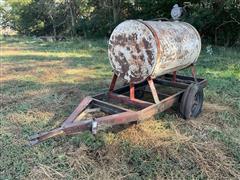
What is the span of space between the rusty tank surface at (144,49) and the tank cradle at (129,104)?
0.16 meters

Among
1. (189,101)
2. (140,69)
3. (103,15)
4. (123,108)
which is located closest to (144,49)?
(140,69)

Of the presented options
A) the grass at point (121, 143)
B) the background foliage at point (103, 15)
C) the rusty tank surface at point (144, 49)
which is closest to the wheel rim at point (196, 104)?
the grass at point (121, 143)

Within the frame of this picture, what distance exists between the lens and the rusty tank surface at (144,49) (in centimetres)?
312

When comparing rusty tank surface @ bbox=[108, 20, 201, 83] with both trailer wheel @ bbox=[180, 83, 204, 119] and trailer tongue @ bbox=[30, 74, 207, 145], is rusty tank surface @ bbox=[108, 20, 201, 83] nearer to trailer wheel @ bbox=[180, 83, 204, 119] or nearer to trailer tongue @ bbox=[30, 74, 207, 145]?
trailer tongue @ bbox=[30, 74, 207, 145]

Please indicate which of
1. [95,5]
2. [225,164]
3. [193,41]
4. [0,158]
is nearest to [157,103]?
[225,164]

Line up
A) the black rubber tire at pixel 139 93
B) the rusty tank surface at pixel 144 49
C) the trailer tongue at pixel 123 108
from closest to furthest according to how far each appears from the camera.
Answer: the trailer tongue at pixel 123 108 < the rusty tank surface at pixel 144 49 < the black rubber tire at pixel 139 93

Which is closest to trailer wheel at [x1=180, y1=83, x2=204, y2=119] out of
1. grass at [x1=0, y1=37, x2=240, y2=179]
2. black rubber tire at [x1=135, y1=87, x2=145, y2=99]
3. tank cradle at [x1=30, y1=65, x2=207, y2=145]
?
tank cradle at [x1=30, y1=65, x2=207, y2=145]

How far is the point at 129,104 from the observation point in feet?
11.3

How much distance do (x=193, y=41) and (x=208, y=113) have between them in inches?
43.1

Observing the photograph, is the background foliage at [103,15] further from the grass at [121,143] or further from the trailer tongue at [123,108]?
the trailer tongue at [123,108]

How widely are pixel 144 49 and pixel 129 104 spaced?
753mm

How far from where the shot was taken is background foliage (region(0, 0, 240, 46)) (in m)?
9.02

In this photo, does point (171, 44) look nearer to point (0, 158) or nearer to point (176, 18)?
point (176, 18)

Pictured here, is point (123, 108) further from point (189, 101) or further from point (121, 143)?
point (189, 101)
